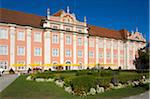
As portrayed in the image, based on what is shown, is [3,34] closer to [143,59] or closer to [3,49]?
[3,49]

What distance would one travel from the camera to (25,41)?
4691 centimetres

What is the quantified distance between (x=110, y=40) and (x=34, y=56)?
2396cm

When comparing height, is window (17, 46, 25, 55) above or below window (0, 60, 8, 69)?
above

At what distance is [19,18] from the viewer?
48.1 metres

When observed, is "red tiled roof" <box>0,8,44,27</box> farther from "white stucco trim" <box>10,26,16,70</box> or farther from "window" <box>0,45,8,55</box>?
"window" <box>0,45,8,55</box>

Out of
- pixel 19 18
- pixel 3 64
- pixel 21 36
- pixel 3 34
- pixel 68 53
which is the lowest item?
pixel 3 64

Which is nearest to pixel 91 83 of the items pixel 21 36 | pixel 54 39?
pixel 21 36

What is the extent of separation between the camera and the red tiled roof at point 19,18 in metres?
45.5

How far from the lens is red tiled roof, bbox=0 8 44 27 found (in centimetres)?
4552

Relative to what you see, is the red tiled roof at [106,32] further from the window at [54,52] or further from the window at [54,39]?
the window at [54,52]

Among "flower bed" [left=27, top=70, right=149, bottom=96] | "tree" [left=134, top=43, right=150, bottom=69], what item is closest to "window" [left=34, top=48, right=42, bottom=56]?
"flower bed" [left=27, top=70, right=149, bottom=96]

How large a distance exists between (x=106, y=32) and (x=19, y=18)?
26.1 metres

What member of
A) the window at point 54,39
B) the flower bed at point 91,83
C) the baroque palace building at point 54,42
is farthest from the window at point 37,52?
the flower bed at point 91,83

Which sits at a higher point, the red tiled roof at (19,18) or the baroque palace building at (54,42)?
the red tiled roof at (19,18)
